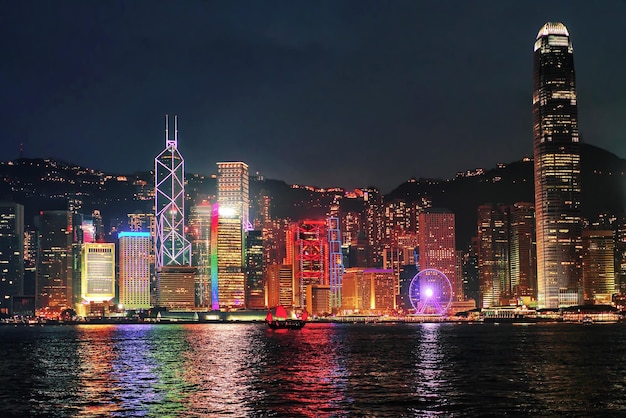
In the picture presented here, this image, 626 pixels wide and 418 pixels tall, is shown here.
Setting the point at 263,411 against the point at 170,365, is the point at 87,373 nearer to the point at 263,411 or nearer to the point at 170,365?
the point at 170,365

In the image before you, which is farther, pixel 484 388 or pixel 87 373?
pixel 87 373

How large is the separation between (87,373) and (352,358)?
32.2 meters

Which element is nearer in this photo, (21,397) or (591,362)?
(21,397)

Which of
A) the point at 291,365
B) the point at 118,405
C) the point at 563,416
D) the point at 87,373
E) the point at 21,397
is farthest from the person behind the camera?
the point at 291,365

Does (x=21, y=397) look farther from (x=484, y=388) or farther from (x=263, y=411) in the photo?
(x=484, y=388)

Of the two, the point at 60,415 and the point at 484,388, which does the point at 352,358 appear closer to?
the point at 484,388

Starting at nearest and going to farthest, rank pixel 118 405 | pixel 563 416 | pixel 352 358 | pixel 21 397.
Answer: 1. pixel 563 416
2. pixel 118 405
3. pixel 21 397
4. pixel 352 358

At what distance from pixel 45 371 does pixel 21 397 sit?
85.5 feet

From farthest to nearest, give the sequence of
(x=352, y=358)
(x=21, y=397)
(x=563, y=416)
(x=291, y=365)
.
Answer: (x=352, y=358) < (x=291, y=365) < (x=21, y=397) < (x=563, y=416)

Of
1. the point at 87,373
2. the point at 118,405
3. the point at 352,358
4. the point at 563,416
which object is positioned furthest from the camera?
the point at 352,358

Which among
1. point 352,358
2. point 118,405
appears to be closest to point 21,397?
point 118,405

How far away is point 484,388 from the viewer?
7419 cm

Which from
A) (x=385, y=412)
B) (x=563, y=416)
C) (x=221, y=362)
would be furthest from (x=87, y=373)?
(x=563, y=416)

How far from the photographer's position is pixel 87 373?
91188mm
